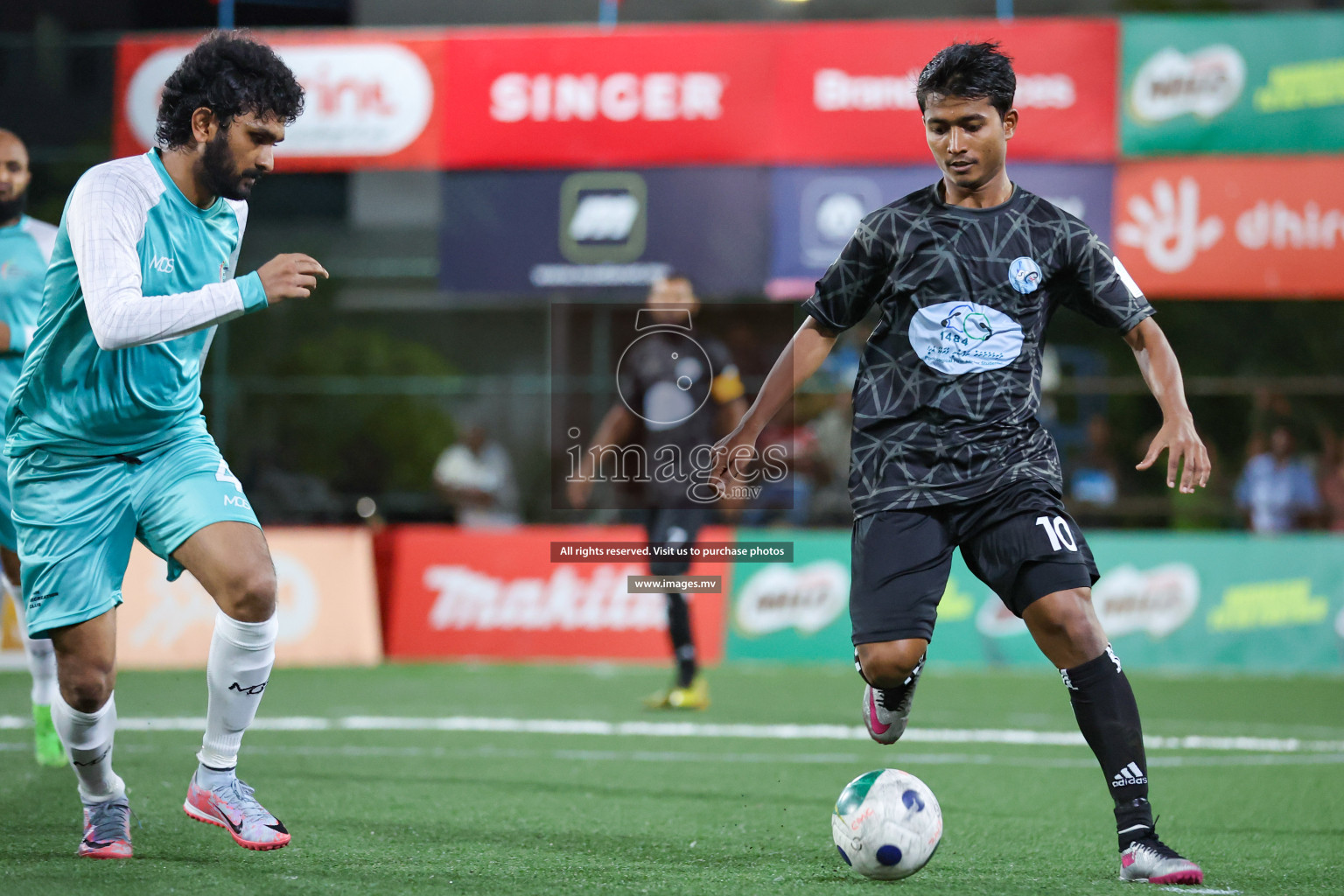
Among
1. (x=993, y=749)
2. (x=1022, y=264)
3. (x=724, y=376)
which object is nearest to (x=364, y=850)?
(x=1022, y=264)

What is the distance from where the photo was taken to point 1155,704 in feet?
30.8

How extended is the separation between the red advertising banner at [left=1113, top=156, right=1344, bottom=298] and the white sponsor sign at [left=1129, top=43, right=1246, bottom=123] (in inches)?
16.8

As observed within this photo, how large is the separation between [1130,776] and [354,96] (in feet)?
34.1

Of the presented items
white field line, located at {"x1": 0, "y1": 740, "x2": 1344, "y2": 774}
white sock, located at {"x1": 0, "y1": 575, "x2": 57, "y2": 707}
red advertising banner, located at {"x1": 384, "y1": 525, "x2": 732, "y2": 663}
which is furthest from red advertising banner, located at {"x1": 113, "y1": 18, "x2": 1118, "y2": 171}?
white sock, located at {"x1": 0, "y1": 575, "x2": 57, "y2": 707}

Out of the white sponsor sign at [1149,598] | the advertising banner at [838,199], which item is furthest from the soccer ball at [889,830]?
the advertising banner at [838,199]

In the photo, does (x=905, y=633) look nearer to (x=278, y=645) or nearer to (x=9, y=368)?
(x=9, y=368)

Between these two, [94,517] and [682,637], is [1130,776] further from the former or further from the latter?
[682,637]

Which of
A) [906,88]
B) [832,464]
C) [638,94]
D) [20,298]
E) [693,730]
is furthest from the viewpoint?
[832,464]

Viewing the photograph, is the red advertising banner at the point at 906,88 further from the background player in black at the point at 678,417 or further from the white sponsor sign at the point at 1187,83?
the background player in black at the point at 678,417

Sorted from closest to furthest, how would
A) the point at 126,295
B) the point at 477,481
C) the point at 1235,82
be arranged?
the point at 126,295, the point at 1235,82, the point at 477,481

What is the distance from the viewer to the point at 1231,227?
12.2 meters

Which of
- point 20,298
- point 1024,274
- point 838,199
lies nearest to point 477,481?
point 838,199

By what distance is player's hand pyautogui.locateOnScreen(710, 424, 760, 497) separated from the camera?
4.55 m

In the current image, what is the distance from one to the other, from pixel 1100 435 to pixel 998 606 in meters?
3.31
